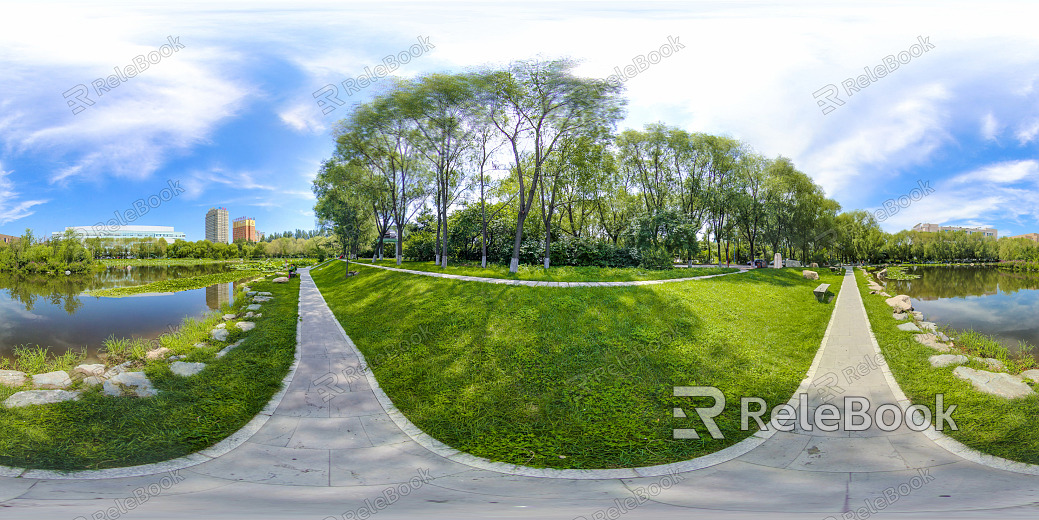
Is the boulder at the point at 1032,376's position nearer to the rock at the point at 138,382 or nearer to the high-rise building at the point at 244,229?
the rock at the point at 138,382

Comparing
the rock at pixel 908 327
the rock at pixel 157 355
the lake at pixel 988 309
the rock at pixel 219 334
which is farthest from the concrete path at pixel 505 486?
the lake at pixel 988 309

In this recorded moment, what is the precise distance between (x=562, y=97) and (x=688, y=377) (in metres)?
13.1

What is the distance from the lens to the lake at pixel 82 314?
408 inches

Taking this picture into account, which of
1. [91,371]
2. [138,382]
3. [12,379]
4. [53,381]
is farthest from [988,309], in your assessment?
[12,379]

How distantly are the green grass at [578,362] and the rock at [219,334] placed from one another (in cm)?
243

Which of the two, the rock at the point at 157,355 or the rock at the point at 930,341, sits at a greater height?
the rock at the point at 930,341

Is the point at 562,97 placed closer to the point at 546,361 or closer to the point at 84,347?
the point at 546,361

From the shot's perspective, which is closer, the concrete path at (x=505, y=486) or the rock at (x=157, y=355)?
the concrete path at (x=505, y=486)

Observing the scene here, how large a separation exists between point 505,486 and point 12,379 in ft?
24.0

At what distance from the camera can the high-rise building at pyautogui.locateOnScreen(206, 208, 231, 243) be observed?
85.4m

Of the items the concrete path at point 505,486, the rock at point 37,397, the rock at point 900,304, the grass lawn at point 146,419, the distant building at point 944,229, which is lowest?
the concrete path at point 505,486

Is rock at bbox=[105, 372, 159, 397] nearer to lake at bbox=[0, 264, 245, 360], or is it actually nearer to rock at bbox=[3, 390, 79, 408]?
rock at bbox=[3, 390, 79, 408]

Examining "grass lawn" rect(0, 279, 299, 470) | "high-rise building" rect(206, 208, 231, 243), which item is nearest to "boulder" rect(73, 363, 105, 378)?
"grass lawn" rect(0, 279, 299, 470)

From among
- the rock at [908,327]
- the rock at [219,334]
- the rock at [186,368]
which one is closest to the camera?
the rock at [186,368]
